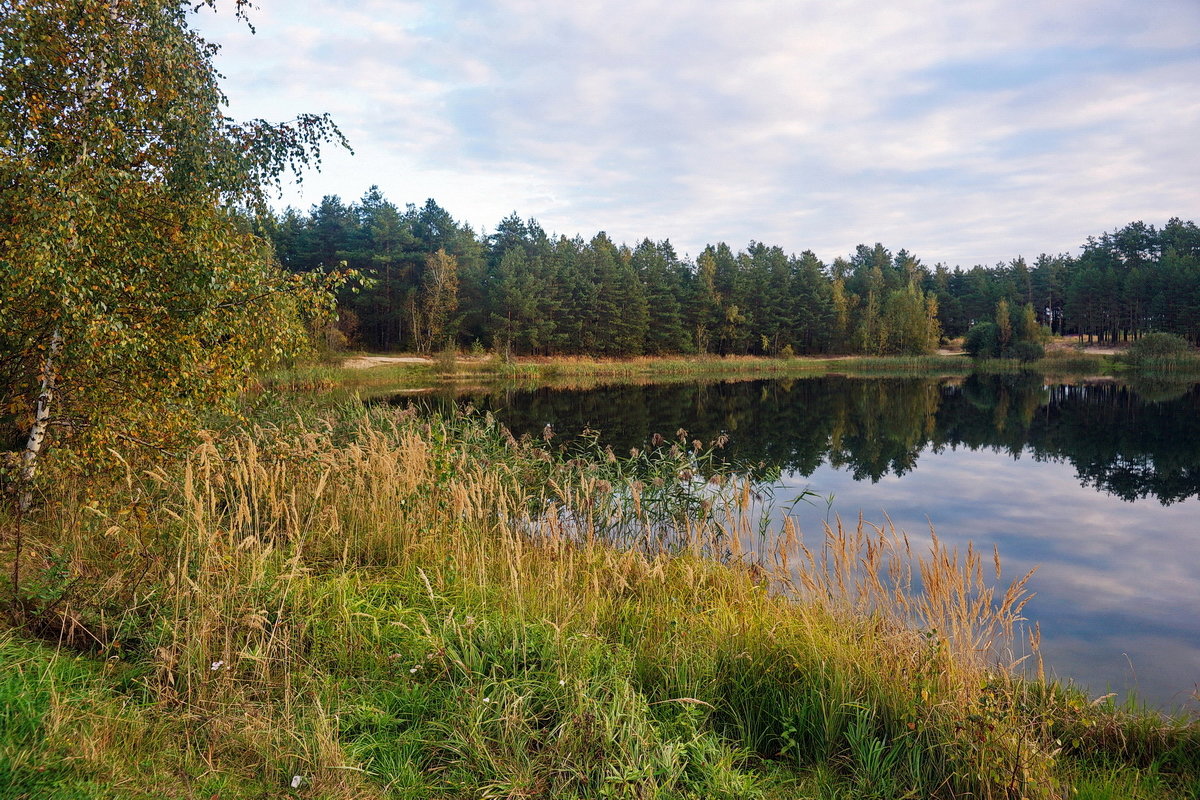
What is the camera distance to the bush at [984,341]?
211 ft

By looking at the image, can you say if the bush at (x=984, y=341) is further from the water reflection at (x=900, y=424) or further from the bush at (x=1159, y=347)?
the water reflection at (x=900, y=424)

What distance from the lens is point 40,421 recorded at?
5.84 m

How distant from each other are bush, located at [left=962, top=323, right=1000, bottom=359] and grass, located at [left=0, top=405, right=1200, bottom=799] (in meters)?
68.7

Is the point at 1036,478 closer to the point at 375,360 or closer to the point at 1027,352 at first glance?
the point at 375,360

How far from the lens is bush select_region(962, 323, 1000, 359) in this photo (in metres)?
64.2

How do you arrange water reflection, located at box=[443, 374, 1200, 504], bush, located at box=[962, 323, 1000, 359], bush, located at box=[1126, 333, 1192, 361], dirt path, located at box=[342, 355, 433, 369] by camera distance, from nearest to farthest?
1. water reflection, located at box=[443, 374, 1200, 504]
2. dirt path, located at box=[342, 355, 433, 369]
3. bush, located at box=[1126, 333, 1192, 361]
4. bush, located at box=[962, 323, 1000, 359]

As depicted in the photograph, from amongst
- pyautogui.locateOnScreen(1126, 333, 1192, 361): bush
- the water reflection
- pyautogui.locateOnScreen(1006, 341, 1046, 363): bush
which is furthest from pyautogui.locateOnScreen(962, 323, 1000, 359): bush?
the water reflection

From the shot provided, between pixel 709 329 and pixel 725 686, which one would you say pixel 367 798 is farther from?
pixel 709 329

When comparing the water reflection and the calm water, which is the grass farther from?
the water reflection

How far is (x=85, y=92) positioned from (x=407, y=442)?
14.0 ft

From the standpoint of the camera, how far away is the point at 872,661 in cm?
391

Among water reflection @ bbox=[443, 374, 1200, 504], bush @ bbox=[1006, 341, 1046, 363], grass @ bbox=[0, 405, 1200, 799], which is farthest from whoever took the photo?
bush @ bbox=[1006, 341, 1046, 363]

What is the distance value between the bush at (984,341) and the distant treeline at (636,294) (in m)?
5.62

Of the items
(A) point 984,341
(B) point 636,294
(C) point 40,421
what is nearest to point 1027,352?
(A) point 984,341
